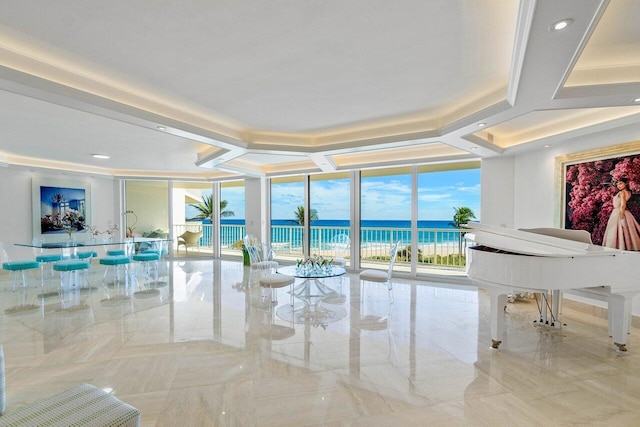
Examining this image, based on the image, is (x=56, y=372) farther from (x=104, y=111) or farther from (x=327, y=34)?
(x=327, y=34)

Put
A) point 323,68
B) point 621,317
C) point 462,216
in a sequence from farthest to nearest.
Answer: point 462,216 → point 621,317 → point 323,68

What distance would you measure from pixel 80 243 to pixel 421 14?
700cm

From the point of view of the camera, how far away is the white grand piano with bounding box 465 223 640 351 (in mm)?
2852

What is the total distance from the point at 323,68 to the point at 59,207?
844 centimetres

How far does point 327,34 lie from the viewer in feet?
7.43

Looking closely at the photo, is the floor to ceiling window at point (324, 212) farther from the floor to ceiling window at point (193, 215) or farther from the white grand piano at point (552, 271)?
the white grand piano at point (552, 271)

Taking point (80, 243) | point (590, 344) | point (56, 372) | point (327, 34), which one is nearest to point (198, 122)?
point (327, 34)

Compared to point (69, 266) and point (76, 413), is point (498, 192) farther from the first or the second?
point (69, 266)

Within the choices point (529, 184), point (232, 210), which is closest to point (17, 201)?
point (232, 210)

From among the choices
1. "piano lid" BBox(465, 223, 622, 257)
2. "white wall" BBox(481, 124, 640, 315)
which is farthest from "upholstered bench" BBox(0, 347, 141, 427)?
"white wall" BBox(481, 124, 640, 315)

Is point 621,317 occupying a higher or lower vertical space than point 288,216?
lower

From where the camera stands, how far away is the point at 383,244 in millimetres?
7906

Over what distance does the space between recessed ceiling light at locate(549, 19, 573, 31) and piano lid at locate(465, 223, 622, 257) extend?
196 cm

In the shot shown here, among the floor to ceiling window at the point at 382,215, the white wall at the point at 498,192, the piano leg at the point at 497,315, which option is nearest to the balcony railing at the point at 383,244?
the floor to ceiling window at the point at 382,215
